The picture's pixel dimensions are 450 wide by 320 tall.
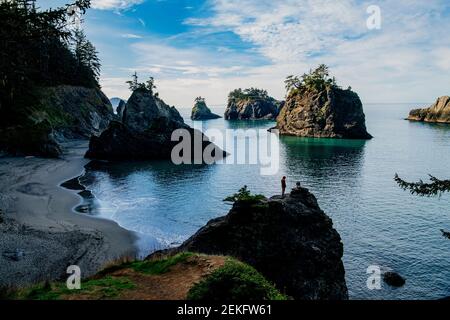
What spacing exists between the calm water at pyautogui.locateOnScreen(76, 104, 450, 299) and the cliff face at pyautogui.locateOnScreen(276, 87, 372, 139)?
4375 cm

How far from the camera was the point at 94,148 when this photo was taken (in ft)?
271

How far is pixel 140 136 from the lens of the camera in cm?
8700

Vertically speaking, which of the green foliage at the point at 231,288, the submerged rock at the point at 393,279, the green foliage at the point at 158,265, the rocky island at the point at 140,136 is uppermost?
the rocky island at the point at 140,136

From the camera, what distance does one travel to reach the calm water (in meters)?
31.9

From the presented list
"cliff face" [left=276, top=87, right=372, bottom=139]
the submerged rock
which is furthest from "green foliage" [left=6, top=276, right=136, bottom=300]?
"cliff face" [left=276, top=87, right=372, bottom=139]

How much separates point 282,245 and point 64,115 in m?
96.5

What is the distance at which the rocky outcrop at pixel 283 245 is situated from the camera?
70.1ft

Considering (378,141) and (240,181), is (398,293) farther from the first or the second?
(378,141)

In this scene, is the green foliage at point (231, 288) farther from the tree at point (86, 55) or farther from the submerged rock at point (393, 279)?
the tree at point (86, 55)

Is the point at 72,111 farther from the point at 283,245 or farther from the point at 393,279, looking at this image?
the point at 393,279

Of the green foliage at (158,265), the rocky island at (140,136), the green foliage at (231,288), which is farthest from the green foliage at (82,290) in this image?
the rocky island at (140,136)

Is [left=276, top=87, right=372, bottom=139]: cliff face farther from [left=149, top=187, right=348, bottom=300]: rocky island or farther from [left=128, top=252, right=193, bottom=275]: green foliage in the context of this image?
[left=128, top=252, right=193, bottom=275]: green foliage

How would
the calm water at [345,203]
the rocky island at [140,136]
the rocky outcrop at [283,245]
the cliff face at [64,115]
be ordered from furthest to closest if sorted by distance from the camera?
the rocky island at [140,136] < the cliff face at [64,115] < the calm water at [345,203] < the rocky outcrop at [283,245]

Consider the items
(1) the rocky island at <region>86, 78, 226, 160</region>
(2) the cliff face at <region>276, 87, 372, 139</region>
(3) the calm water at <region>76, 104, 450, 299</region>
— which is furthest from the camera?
(2) the cliff face at <region>276, 87, 372, 139</region>
